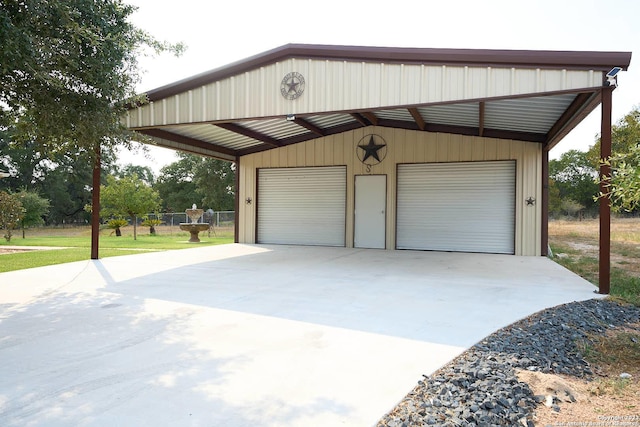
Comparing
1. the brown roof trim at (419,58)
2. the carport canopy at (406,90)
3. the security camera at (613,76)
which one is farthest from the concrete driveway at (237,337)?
the brown roof trim at (419,58)

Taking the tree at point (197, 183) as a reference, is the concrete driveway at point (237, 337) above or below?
below

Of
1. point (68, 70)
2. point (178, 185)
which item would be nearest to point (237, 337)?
point (68, 70)

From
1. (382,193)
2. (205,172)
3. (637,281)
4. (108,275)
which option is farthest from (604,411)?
(205,172)

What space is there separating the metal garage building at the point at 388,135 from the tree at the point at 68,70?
2.28 metres

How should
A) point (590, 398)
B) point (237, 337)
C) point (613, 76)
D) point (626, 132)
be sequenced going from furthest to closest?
point (626, 132) → point (613, 76) → point (237, 337) → point (590, 398)

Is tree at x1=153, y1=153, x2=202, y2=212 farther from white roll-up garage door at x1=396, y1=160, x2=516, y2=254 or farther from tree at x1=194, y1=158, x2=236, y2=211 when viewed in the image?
white roll-up garage door at x1=396, y1=160, x2=516, y2=254

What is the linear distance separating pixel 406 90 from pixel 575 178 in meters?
37.5

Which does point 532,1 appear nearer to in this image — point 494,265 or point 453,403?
point 494,265

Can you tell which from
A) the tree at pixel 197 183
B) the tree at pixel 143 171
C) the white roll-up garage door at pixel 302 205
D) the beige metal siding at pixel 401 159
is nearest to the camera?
the beige metal siding at pixel 401 159

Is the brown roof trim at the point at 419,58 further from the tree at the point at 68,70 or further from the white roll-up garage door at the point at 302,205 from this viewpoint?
A: the white roll-up garage door at the point at 302,205

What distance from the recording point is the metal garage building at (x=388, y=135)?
5758mm

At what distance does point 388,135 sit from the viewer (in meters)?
11.0

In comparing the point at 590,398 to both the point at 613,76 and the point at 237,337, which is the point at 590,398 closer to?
the point at 237,337

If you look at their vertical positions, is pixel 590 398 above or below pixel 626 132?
below
